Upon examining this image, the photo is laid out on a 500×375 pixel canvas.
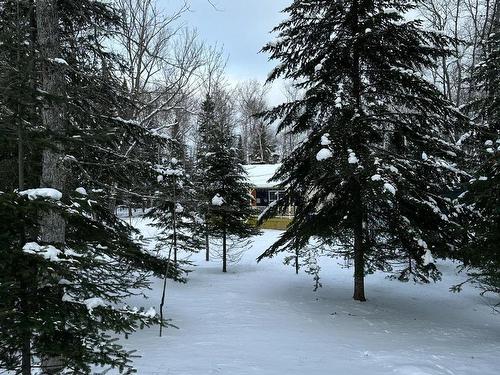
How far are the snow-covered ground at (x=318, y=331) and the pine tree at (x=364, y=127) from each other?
1518mm

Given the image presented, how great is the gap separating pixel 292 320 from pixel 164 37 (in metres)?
9.64

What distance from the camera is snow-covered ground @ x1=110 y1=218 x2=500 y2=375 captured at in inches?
255

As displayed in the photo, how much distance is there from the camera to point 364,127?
35.7 feet

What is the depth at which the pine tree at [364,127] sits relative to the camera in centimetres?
1013

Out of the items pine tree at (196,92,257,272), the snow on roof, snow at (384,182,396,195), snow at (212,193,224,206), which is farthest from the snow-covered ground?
the snow on roof

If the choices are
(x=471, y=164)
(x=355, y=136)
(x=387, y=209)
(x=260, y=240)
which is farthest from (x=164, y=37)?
(x=260, y=240)

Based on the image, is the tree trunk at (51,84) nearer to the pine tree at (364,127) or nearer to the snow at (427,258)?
the pine tree at (364,127)

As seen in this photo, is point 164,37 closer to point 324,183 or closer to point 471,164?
point 324,183

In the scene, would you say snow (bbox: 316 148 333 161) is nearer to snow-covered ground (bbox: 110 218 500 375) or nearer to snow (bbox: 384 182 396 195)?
snow (bbox: 384 182 396 195)

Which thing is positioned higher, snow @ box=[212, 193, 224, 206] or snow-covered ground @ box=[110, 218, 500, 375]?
snow @ box=[212, 193, 224, 206]

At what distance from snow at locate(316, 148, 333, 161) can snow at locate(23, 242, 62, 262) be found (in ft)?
24.7

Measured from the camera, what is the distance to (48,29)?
6.23 m

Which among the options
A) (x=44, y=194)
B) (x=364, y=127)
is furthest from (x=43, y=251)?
(x=364, y=127)

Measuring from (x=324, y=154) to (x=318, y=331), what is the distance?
3.93 metres
